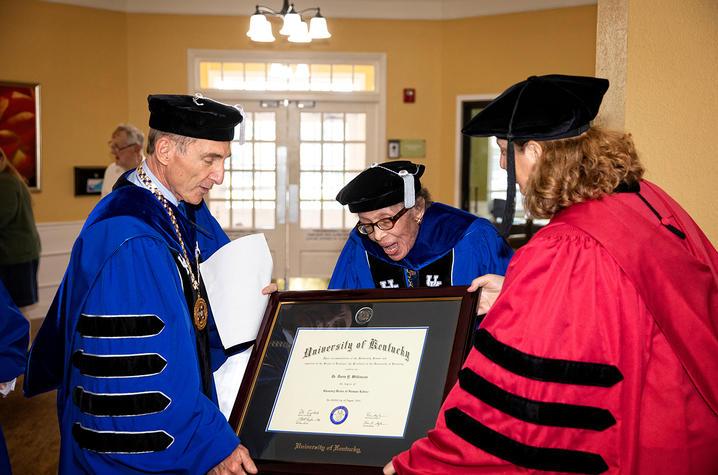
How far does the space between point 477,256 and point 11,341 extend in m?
1.72

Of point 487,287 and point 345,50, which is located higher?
point 345,50

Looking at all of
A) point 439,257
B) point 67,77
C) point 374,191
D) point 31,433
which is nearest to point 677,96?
point 439,257

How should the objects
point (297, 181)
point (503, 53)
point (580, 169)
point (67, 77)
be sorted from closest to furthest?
1. point (580, 169)
2. point (67, 77)
3. point (503, 53)
4. point (297, 181)

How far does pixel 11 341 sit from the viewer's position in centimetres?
260

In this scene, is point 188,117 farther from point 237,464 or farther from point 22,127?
point 22,127

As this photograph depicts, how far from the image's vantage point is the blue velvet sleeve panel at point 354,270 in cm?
282

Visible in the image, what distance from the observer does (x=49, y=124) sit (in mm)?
8273

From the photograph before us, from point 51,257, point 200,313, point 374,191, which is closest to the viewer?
point 200,313

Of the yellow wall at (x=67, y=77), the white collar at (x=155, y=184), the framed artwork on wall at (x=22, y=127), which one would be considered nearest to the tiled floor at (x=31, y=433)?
the white collar at (x=155, y=184)

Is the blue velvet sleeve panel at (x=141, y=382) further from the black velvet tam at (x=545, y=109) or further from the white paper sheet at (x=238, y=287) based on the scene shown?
the black velvet tam at (x=545, y=109)

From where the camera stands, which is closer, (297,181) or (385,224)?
(385,224)

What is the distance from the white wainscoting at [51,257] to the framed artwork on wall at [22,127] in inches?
19.8

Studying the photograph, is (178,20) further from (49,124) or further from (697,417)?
(697,417)

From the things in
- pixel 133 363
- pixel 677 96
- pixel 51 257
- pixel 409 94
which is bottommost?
pixel 51 257
